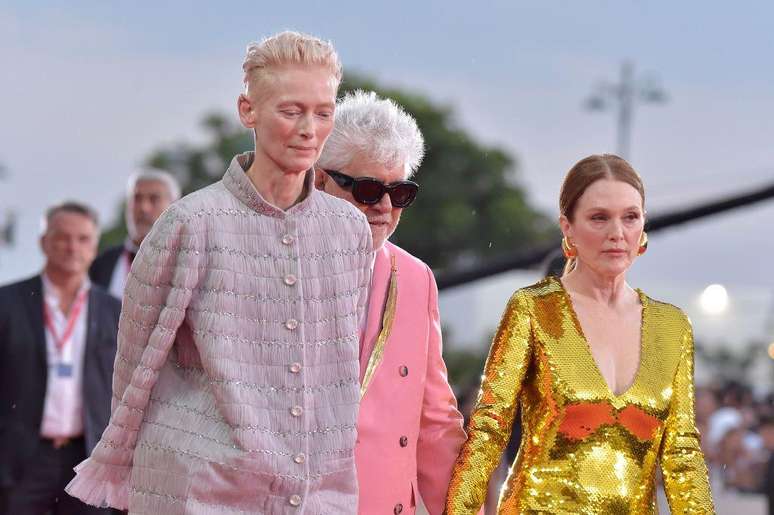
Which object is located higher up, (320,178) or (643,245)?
(320,178)

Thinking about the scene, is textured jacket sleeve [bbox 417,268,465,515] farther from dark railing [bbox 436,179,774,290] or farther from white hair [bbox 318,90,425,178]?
dark railing [bbox 436,179,774,290]

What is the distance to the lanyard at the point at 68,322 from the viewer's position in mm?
8141

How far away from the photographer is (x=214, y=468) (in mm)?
4453

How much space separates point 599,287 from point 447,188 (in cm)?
5309

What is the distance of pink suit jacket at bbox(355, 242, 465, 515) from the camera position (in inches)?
206

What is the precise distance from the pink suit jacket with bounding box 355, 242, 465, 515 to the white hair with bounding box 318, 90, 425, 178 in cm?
30

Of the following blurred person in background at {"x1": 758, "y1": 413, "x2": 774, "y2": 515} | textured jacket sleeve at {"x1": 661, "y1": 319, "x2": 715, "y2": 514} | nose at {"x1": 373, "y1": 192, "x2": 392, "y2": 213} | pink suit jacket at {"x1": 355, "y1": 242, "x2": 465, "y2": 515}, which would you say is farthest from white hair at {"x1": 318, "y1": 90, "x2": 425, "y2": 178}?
blurred person in background at {"x1": 758, "y1": 413, "x2": 774, "y2": 515}

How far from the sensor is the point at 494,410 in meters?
5.27

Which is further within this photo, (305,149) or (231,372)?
(305,149)

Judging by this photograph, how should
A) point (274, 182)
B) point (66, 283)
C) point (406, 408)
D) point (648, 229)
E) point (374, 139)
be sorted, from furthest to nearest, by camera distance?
point (648, 229) < point (66, 283) < point (374, 139) < point (406, 408) < point (274, 182)

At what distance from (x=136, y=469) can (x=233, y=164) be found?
33.7 inches

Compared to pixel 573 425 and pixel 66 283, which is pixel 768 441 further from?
pixel 573 425

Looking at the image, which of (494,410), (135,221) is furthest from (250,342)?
(135,221)

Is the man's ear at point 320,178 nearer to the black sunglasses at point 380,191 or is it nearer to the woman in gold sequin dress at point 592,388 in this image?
the black sunglasses at point 380,191
